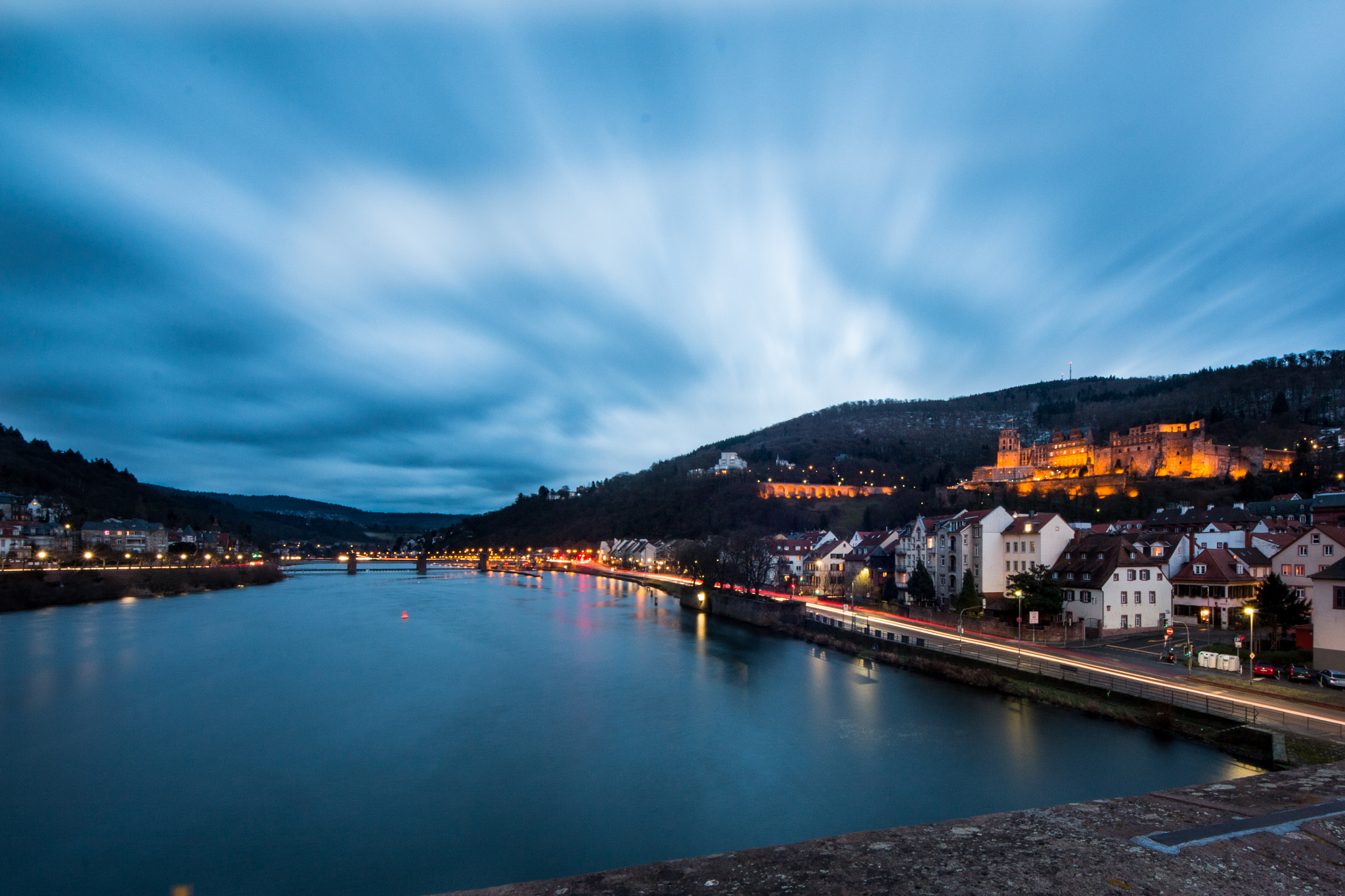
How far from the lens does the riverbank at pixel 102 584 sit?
41438 mm

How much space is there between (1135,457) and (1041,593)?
6853cm

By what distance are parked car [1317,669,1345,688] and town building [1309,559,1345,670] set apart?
0.43 m

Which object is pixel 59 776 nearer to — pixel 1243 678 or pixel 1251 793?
pixel 1251 793

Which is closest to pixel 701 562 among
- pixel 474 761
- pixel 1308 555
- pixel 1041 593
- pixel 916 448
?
pixel 1041 593

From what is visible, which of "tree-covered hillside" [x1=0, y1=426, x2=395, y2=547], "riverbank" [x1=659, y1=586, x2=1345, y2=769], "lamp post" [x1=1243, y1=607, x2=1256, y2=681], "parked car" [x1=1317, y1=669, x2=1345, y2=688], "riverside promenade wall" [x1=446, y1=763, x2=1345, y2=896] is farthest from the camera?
"tree-covered hillside" [x1=0, y1=426, x2=395, y2=547]

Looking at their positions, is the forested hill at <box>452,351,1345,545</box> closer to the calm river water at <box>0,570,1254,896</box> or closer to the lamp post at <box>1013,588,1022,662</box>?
the lamp post at <box>1013,588,1022,662</box>

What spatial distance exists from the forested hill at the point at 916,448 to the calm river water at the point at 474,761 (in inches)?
2002

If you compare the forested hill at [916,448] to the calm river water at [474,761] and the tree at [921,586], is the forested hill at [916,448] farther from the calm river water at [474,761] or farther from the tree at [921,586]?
the calm river water at [474,761]

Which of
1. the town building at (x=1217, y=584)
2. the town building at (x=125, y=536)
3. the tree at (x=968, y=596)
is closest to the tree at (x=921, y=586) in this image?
the tree at (x=968, y=596)

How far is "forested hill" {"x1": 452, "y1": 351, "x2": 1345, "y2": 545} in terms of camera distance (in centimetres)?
7994

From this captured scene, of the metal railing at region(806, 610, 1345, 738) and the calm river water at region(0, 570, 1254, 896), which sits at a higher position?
the metal railing at region(806, 610, 1345, 738)

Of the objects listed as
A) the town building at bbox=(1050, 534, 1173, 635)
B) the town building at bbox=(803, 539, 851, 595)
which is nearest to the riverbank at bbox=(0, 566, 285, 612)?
the town building at bbox=(803, 539, 851, 595)

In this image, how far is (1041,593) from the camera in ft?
77.3

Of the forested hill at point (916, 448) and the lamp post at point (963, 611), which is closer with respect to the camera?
the lamp post at point (963, 611)
